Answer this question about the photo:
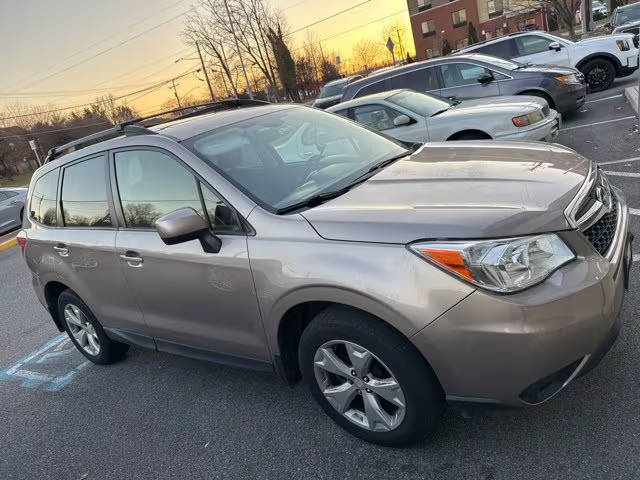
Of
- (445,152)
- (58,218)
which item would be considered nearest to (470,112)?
(445,152)

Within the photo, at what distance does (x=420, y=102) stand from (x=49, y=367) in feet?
20.2

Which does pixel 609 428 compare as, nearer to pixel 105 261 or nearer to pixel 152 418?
pixel 152 418

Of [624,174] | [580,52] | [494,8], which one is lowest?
[624,174]

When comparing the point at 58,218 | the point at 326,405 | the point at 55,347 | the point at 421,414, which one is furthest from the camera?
the point at 55,347

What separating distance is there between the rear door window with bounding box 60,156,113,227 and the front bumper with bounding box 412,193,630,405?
2562 mm

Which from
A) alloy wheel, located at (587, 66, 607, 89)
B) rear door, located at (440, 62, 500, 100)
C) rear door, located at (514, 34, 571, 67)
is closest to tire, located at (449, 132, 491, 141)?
rear door, located at (440, 62, 500, 100)

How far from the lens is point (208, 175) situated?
9.77 feet

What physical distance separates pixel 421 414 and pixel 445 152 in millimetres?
1748

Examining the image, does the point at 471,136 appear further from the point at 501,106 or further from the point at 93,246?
the point at 93,246

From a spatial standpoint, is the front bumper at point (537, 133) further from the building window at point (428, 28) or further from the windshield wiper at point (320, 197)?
the building window at point (428, 28)

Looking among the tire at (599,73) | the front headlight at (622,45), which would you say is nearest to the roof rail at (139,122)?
the tire at (599,73)

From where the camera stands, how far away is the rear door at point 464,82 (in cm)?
955

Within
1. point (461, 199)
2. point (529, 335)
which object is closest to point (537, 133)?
point (461, 199)

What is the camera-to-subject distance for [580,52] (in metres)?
11.5
